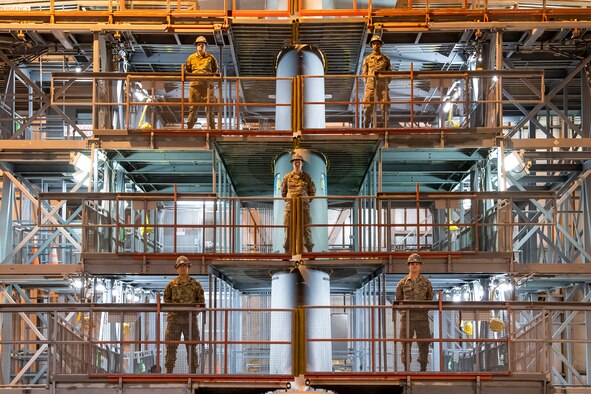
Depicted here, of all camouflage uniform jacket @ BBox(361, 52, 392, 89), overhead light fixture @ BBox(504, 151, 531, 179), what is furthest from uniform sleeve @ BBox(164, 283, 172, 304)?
overhead light fixture @ BBox(504, 151, 531, 179)

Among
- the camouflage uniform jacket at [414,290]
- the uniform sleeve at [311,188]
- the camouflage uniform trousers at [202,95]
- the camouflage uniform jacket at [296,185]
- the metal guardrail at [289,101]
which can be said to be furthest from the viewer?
the camouflage uniform trousers at [202,95]

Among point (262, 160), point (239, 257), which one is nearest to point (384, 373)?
point (239, 257)

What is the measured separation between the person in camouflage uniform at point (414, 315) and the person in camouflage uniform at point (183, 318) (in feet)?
14.1

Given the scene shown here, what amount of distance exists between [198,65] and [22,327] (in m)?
20.1

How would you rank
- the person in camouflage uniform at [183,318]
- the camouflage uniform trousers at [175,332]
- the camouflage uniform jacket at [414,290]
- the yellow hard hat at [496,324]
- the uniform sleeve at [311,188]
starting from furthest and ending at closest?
the uniform sleeve at [311,188]
the yellow hard hat at [496,324]
the camouflage uniform jacket at [414,290]
the camouflage uniform trousers at [175,332]
the person in camouflage uniform at [183,318]

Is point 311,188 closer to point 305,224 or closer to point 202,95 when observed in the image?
point 305,224

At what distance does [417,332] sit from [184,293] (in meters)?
5.14

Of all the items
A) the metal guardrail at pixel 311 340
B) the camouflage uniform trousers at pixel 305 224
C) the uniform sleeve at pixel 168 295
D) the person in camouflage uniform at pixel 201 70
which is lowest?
the metal guardrail at pixel 311 340

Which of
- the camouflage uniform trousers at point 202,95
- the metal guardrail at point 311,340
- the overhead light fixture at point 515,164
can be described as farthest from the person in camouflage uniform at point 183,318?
the overhead light fixture at point 515,164

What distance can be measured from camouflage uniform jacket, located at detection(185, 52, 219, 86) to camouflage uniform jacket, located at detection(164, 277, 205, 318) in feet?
23.6

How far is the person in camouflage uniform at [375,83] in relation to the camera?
28062mm

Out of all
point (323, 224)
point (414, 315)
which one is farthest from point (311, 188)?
point (414, 315)

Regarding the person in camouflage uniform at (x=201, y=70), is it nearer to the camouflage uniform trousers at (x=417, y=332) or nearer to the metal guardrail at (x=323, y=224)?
the metal guardrail at (x=323, y=224)

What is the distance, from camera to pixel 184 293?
2323 centimetres
